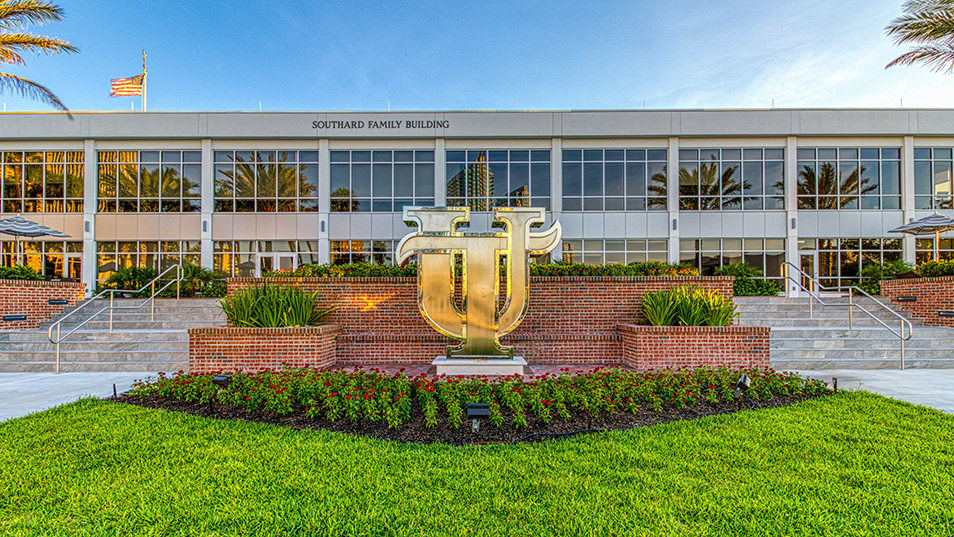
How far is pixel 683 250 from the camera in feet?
75.8

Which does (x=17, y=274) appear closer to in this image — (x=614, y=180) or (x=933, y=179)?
(x=614, y=180)

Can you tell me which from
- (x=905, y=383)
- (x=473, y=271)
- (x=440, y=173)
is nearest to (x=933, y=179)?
(x=905, y=383)

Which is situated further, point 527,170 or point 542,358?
point 527,170

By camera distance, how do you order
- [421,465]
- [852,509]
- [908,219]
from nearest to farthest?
[852,509], [421,465], [908,219]

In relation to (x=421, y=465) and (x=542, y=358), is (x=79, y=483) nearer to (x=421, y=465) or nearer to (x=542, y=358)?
(x=421, y=465)

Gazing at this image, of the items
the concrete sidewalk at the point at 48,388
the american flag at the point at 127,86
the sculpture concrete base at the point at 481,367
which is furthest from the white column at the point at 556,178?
the american flag at the point at 127,86

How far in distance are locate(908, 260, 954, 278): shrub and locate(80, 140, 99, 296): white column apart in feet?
105

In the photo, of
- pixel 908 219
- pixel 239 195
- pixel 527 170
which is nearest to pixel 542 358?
pixel 527 170

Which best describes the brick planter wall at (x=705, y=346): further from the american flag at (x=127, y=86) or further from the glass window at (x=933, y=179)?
the american flag at (x=127, y=86)

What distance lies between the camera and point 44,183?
23172 mm

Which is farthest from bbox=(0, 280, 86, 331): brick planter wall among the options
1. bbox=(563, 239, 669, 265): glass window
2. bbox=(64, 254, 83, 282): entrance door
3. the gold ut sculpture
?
bbox=(563, 239, 669, 265): glass window

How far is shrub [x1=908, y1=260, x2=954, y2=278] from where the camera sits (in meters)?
12.4

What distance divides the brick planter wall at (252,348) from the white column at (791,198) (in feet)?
75.3

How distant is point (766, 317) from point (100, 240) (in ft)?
92.1
